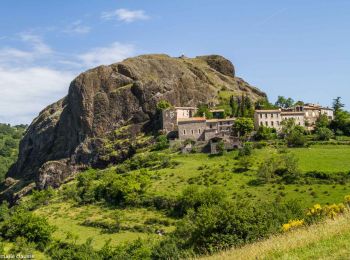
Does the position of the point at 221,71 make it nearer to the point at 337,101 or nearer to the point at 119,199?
the point at 337,101

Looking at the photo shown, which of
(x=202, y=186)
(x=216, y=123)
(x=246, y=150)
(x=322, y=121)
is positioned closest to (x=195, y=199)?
(x=202, y=186)

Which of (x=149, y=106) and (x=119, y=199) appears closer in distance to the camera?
(x=119, y=199)

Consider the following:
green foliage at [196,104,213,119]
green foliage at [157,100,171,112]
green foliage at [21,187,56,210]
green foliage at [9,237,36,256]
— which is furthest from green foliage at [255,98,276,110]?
green foliage at [9,237,36,256]

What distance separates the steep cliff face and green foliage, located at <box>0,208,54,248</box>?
50896 mm

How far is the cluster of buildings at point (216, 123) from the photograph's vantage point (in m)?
113

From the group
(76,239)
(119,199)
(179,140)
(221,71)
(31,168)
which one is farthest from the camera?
(221,71)

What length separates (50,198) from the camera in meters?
106

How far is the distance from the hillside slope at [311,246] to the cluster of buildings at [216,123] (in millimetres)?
87503

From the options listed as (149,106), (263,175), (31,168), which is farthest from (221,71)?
(263,175)

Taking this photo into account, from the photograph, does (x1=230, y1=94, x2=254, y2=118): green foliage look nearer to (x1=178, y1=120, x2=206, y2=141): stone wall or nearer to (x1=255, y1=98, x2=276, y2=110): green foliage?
(x1=255, y1=98, x2=276, y2=110): green foliage

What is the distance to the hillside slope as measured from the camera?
1633cm

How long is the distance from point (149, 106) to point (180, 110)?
12312 mm

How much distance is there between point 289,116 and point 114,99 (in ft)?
171

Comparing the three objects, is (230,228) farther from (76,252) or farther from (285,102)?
(285,102)
